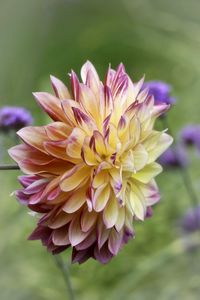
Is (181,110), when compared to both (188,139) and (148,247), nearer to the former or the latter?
(148,247)

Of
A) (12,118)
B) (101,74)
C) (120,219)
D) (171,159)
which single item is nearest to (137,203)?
(120,219)

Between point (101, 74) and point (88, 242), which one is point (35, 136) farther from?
point (101, 74)

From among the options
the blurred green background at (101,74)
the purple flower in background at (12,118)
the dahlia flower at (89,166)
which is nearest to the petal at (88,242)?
the dahlia flower at (89,166)

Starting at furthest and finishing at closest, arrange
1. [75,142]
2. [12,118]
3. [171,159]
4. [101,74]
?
[101,74]
[171,159]
[12,118]
[75,142]

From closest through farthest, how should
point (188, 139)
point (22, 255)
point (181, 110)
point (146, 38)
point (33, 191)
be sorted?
point (33, 191) < point (188, 139) < point (22, 255) < point (181, 110) < point (146, 38)

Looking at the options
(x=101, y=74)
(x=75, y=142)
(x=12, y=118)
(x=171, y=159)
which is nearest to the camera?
(x=75, y=142)

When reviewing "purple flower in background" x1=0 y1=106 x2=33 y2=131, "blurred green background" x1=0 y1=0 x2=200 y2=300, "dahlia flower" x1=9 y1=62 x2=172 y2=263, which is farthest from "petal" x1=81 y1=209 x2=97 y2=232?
"blurred green background" x1=0 y1=0 x2=200 y2=300

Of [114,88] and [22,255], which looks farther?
[22,255]

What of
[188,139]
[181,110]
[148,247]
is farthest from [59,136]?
[181,110]
